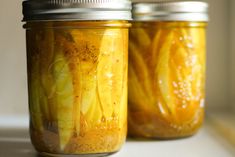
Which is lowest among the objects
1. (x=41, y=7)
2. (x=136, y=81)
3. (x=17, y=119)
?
(x=17, y=119)

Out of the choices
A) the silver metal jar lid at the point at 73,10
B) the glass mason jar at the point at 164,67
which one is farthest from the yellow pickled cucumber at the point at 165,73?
the silver metal jar lid at the point at 73,10

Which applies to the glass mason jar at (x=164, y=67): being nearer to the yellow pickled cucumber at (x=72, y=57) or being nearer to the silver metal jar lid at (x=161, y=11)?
the silver metal jar lid at (x=161, y=11)

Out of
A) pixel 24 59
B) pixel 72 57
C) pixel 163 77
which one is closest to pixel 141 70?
pixel 163 77

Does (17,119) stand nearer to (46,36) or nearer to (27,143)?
(27,143)

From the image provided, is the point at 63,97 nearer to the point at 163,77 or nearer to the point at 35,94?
the point at 35,94

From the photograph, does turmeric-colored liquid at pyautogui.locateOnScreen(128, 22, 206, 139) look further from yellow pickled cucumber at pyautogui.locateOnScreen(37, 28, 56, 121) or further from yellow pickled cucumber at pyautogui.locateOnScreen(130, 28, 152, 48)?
yellow pickled cucumber at pyautogui.locateOnScreen(37, 28, 56, 121)

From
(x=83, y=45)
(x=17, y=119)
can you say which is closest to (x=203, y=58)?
(x=83, y=45)

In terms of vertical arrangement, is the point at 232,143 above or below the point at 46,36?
below
